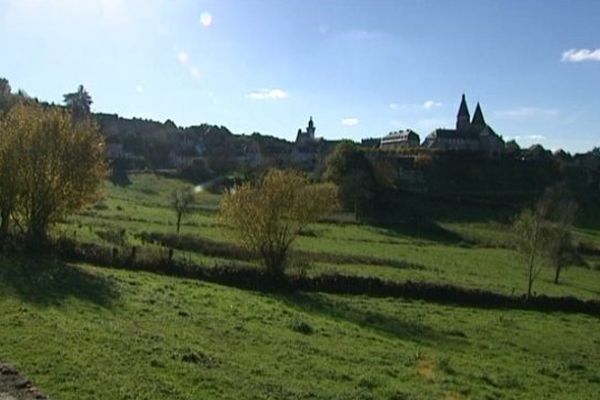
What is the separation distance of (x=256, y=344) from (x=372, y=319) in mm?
10338

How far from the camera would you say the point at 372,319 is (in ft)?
102

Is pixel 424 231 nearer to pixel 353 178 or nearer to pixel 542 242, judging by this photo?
pixel 353 178

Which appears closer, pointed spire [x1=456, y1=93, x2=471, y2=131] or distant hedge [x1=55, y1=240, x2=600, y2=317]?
distant hedge [x1=55, y1=240, x2=600, y2=317]

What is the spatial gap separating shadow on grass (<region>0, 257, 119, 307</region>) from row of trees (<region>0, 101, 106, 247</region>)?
396cm

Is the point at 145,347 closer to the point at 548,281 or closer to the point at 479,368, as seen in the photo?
the point at 479,368

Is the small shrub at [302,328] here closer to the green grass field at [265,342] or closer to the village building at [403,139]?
the green grass field at [265,342]

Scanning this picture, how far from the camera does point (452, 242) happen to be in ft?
242

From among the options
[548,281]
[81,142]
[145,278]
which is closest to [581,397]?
[145,278]

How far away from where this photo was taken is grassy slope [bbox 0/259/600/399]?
16.1m

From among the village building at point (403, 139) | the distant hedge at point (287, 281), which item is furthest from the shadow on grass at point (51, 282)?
the village building at point (403, 139)

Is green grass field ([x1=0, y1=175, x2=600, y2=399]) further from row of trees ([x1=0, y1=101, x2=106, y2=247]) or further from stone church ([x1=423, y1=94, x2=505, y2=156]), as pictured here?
stone church ([x1=423, y1=94, x2=505, y2=156])

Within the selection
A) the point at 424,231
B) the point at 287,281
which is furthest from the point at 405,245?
the point at 287,281

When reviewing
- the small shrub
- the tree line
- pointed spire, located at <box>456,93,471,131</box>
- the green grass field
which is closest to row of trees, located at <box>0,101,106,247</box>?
the tree line

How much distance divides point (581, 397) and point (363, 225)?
57133 millimetres
